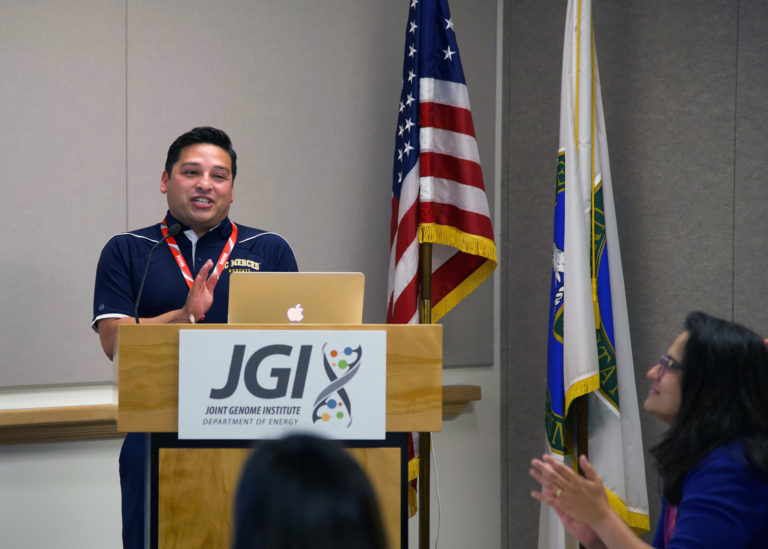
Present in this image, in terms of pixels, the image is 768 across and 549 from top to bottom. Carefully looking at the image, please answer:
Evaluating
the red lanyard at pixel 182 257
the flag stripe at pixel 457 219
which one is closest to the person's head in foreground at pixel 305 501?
the red lanyard at pixel 182 257

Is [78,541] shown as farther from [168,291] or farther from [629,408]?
[629,408]

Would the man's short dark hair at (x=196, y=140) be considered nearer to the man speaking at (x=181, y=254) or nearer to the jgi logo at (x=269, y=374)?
the man speaking at (x=181, y=254)

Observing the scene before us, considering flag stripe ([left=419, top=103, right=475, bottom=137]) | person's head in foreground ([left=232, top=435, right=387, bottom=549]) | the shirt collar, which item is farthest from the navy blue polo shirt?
person's head in foreground ([left=232, top=435, right=387, bottom=549])

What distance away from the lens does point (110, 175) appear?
324 centimetres

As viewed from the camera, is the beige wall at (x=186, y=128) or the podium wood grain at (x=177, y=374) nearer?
the podium wood grain at (x=177, y=374)

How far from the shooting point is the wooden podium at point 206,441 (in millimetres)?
1925

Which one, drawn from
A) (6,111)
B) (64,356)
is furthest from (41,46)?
(64,356)

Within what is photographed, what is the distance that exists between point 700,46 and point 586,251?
1.02 meters

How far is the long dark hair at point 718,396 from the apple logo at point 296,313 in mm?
958

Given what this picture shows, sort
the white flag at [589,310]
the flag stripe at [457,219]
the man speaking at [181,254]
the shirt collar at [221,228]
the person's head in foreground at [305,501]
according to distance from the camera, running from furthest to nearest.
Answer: the flag stripe at [457,219], the white flag at [589,310], the shirt collar at [221,228], the man speaking at [181,254], the person's head in foreground at [305,501]

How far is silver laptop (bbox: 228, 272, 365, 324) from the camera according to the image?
205 cm

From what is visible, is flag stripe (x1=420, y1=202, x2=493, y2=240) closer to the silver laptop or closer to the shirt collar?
the shirt collar

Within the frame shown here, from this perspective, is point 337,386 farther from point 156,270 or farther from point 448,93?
point 448,93

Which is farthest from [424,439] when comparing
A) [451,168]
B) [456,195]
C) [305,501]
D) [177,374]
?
[305,501]
